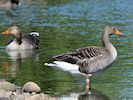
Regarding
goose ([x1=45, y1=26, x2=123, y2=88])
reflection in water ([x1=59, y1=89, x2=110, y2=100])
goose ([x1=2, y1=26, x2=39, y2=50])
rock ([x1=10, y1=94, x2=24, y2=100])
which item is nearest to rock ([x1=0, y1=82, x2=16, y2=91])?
rock ([x1=10, y1=94, x2=24, y2=100])

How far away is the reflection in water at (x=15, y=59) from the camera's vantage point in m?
18.0

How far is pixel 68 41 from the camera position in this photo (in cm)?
2308

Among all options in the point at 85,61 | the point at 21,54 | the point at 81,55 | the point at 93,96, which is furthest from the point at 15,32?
the point at 93,96

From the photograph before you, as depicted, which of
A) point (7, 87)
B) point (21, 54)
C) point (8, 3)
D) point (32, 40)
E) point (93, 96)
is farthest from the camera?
point (8, 3)

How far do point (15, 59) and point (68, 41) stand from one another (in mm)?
3251

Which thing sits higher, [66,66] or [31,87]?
[66,66]

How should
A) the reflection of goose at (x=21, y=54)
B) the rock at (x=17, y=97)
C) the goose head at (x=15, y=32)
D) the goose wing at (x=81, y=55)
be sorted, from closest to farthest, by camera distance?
the rock at (x=17, y=97) → the goose wing at (x=81, y=55) → the reflection of goose at (x=21, y=54) → the goose head at (x=15, y=32)

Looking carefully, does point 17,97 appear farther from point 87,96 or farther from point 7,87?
point 87,96

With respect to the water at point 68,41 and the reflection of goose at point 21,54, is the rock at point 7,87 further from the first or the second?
the reflection of goose at point 21,54

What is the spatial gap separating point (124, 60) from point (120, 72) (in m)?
1.71

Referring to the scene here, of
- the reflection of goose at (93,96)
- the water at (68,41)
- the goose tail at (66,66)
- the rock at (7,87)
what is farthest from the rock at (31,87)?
the reflection of goose at (93,96)

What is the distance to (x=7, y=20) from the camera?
30438mm

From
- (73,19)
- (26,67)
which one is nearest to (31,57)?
(26,67)

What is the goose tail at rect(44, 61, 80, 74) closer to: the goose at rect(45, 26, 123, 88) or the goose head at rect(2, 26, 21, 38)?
the goose at rect(45, 26, 123, 88)
